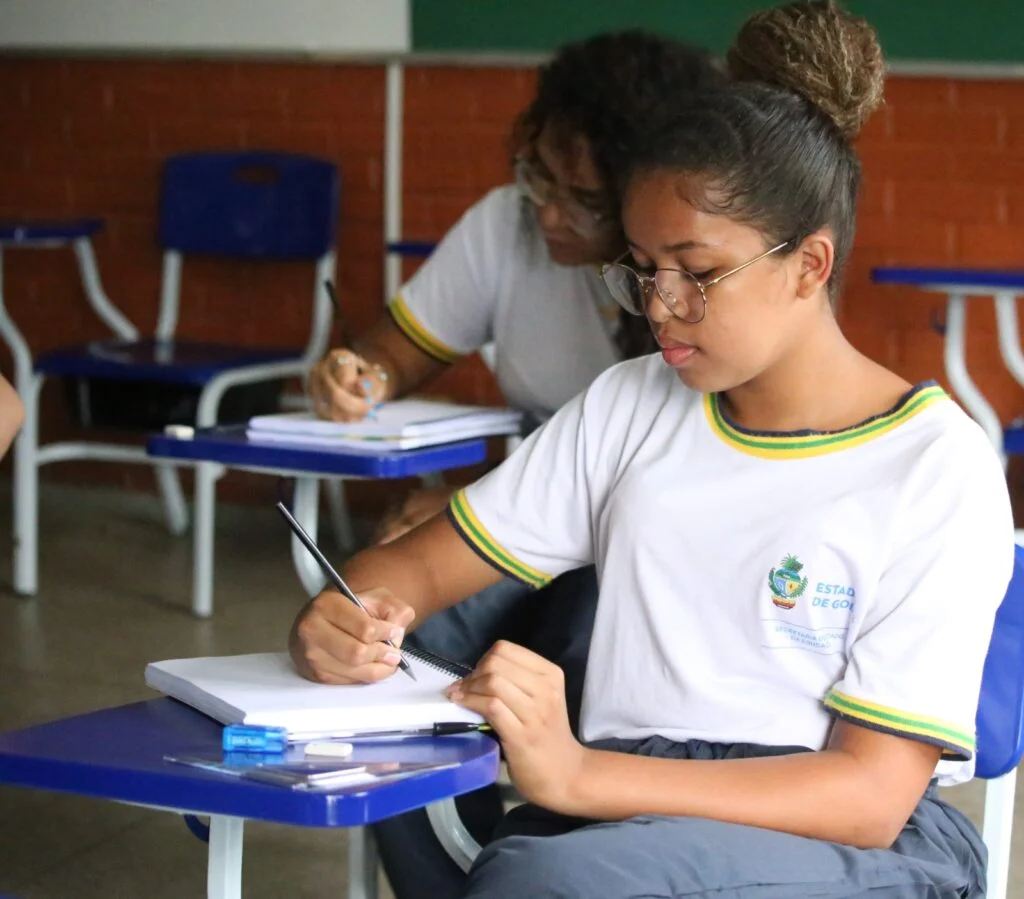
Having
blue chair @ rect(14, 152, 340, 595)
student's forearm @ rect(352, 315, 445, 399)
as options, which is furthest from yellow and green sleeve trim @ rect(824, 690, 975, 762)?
blue chair @ rect(14, 152, 340, 595)

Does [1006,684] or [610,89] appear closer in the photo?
[1006,684]

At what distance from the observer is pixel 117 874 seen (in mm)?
2494

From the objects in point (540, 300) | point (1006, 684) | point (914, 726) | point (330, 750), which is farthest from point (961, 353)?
point (330, 750)

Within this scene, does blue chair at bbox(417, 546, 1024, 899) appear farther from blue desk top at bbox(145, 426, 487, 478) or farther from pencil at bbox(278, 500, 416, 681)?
blue desk top at bbox(145, 426, 487, 478)

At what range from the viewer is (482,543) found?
156 cm

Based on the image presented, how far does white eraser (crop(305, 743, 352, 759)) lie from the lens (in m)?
1.10

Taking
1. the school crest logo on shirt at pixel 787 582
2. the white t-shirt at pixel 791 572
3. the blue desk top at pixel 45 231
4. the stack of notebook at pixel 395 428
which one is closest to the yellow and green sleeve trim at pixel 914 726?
the white t-shirt at pixel 791 572

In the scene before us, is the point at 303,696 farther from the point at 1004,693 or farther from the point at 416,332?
the point at 416,332

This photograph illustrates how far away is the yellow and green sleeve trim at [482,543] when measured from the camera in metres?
1.56

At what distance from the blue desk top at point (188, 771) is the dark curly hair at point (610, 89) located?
1.25 meters

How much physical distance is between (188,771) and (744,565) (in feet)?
1.78

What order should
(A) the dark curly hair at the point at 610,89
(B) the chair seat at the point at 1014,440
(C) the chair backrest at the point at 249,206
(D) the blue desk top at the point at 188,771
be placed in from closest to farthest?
1. (D) the blue desk top at the point at 188,771
2. (A) the dark curly hair at the point at 610,89
3. (B) the chair seat at the point at 1014,440
4. (C) the chair backrest at the point at 249,206

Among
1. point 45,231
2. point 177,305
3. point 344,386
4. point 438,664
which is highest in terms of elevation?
point 438,664

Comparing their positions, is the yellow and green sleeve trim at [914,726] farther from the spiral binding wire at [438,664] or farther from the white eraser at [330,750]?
the white eraser at [330,750]
